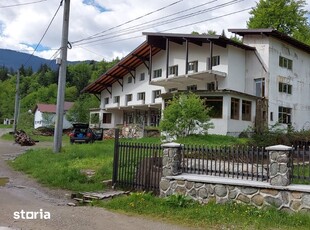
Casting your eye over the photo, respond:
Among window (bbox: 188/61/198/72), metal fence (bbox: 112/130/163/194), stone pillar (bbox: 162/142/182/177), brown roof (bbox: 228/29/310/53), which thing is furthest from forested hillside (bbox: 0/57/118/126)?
stone pillar (bbox: 162/142/182/177)

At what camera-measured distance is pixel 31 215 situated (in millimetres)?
7809

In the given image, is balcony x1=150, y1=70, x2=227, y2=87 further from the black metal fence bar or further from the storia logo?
the storia logo

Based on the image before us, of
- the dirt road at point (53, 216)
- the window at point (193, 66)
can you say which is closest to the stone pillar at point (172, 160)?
the dirt road at point (53, 216)

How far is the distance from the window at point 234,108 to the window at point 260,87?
3.06 m

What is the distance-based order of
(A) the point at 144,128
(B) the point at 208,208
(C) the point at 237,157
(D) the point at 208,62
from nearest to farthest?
(B) the point at 208,208
(C) the point at 237,157
(D) the point at 208,62
(A) the point at 144,128

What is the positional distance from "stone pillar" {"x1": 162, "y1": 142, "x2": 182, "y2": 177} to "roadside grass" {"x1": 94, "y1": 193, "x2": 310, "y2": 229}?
86 centimetres

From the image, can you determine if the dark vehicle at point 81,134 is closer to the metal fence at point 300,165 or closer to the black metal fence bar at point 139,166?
the black metal fence bar at point 139,166

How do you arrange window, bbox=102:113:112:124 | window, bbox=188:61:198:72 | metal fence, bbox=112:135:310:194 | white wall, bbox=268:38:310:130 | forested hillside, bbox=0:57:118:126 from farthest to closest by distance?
1. forested hillside, bbox=0:57:118:126
2. window, bbox=102:113:112:124
3. window, bbox=188:61:198:72
4. white wall, bbox=268:38:310:130
5. metal fence, bbox=112:135:310:194

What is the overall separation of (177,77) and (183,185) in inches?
940

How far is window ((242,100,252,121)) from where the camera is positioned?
29619mm

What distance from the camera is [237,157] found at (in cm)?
911

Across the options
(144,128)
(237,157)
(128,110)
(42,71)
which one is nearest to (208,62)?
(144,128)

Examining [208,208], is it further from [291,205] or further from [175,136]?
[175,136]

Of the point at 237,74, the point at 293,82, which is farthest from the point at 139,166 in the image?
the point at 293,82
